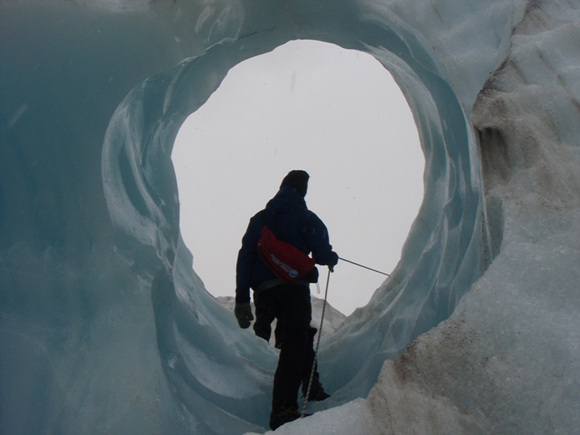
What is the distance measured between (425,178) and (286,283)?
2257 mm

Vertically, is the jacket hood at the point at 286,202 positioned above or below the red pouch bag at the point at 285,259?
above

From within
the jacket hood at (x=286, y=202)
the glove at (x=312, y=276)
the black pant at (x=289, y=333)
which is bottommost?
the black pant at (x=289, y=333)

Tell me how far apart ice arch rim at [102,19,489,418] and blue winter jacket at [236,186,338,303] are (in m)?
0.58

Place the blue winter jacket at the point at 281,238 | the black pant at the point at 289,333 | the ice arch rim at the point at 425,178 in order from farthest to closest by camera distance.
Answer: the ice arch rim at the point at 425,178
the blue winter jacket at the point at 281,238
the black pant at the point at 289,333

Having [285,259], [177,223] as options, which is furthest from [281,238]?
[177,223]

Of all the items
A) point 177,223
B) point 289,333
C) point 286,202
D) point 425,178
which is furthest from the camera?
point 425,178

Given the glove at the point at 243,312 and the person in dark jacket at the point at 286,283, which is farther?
the glove at the point at 243,312

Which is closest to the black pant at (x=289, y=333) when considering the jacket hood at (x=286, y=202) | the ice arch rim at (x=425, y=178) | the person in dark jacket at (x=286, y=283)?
the person in dark jacket at (x=286, y=283)

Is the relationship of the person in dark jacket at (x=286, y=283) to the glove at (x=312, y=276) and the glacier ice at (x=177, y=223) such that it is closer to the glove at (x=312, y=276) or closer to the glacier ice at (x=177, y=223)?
the glove at (x=312, y=276)

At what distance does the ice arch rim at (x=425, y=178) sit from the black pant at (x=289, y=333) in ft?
2.41

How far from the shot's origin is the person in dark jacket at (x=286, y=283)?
2.26 m

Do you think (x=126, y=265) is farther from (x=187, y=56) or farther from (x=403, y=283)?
(x=403, y=283)

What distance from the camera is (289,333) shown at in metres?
2.30

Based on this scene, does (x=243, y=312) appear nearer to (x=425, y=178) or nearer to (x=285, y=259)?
(x=285, y=259)
